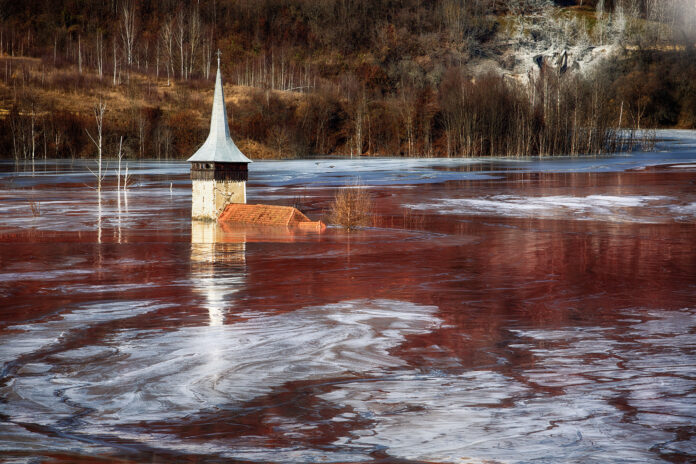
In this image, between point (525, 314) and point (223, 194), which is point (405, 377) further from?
point (223, 194)

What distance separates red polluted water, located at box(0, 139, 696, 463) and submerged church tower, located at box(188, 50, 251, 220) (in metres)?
0.92

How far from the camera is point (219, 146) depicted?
30219 mm

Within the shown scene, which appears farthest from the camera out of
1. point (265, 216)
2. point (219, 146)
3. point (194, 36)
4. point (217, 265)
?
point (194, 36)

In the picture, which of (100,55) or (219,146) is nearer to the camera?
(219,146)

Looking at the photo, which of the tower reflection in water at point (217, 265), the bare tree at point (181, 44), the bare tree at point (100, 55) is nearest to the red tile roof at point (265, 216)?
the tower reflection in water at point (217, 265)

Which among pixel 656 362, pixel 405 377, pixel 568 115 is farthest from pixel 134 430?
→ pixel 568 115

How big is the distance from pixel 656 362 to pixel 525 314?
3598 millimetres

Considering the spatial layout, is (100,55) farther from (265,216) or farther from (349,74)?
(265,216)

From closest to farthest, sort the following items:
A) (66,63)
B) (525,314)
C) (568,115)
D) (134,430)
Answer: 1. (134,430)
2. (525,314)
3. (568,115)
4. (66,63)

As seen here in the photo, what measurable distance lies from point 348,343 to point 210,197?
18173mm

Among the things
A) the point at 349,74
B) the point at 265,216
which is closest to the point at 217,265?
the point at 265,216

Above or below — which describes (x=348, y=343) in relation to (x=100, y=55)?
below

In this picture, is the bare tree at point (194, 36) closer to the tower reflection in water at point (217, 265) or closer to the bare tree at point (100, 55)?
the bare tree at point (100, 55)

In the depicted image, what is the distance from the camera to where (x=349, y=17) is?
159500 mm
